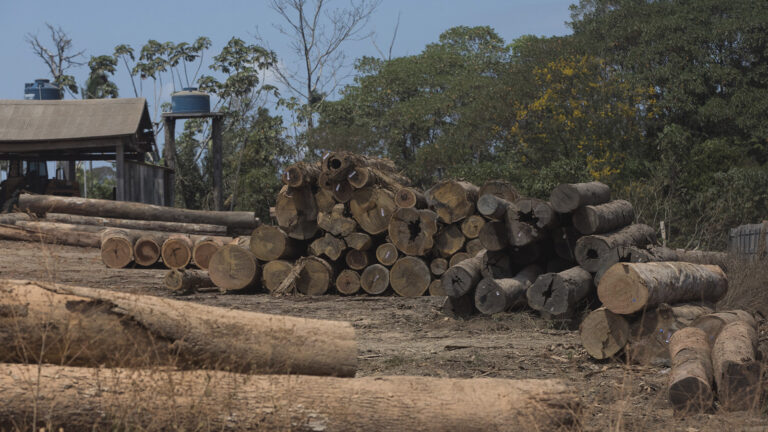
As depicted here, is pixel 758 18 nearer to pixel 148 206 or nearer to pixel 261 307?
pixel 148 206

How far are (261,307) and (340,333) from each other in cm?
634

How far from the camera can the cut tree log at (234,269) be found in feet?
40.8

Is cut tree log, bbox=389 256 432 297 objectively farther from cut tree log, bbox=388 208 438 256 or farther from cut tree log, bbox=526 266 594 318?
cut tree log, bbox=526 266 594 318

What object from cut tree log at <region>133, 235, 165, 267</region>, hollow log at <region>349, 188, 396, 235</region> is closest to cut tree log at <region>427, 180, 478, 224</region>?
hollow log at <region>349, 188, 396, 235</region>

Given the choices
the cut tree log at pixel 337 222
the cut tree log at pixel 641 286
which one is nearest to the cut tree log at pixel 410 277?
the cut tree log at pixel 337 222

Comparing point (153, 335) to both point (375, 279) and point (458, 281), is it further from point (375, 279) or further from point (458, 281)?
point (375, 279)

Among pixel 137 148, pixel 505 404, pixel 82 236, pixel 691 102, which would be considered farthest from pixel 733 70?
pixel 505 404

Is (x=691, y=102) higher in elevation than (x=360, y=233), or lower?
higher

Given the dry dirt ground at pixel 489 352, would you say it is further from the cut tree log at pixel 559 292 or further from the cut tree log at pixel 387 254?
the cut tree log at pixel 387 254

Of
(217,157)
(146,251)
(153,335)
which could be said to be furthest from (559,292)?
(217,157)

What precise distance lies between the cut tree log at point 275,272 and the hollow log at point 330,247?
0.53 meters

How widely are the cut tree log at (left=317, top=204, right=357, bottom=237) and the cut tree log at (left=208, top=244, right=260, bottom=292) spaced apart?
1.30m

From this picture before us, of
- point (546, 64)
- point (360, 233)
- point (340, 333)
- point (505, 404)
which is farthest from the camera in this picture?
point (546, 64)

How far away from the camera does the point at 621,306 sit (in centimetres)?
691
